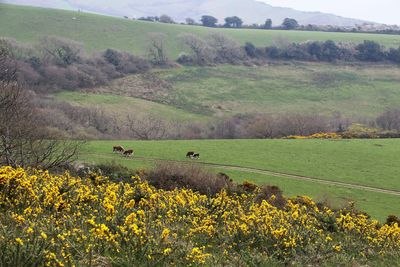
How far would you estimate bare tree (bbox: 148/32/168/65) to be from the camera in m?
114

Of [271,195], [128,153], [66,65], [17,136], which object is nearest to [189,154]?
[128,153]

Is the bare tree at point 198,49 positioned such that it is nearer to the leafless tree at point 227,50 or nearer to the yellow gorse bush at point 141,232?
the leafless tree at point 227,50

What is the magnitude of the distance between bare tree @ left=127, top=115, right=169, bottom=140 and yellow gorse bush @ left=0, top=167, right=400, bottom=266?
4839cm

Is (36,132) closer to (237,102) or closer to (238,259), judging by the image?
(238,259)

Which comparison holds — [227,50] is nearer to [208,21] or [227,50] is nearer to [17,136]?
[208,21]

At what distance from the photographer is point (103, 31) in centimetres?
12812

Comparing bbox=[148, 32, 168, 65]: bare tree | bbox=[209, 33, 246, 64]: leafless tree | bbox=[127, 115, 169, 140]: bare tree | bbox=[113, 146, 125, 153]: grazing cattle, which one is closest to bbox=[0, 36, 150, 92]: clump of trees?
bbox=[148, 32, 168, 65]: bare tree

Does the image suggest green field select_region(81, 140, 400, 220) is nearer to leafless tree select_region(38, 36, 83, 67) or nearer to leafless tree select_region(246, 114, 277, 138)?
A: leafless tree select_region(246, 114, 277, 138)

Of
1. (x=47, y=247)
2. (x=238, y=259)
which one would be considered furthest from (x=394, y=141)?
(x=47, y=247)

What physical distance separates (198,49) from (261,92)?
2858 cm

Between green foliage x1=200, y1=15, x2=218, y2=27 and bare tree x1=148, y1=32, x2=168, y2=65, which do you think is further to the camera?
green foliage x1=200, y1=15, x2=218, y2=27

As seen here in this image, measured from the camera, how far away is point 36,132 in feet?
102

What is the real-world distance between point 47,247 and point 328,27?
17819 cm

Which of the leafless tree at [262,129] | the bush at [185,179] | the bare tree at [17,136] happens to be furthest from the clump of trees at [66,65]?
the bush at [185,179]
